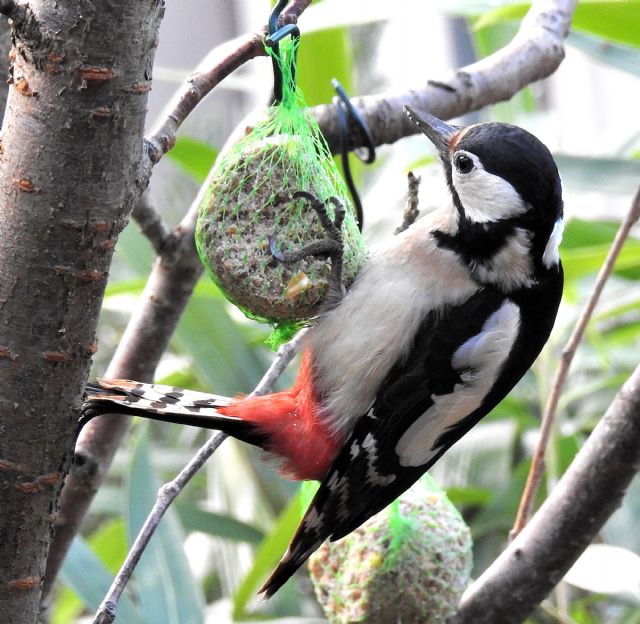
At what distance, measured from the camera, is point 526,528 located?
1339 mm

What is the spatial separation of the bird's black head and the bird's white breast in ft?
0.09

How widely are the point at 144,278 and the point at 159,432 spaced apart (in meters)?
1.11

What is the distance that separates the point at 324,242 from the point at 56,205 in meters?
0.42

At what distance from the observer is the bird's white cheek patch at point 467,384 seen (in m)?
1.21

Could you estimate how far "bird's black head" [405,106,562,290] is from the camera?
114 centimetres

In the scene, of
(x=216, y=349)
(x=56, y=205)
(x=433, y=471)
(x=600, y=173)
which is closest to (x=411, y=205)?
(x=600, y=173)

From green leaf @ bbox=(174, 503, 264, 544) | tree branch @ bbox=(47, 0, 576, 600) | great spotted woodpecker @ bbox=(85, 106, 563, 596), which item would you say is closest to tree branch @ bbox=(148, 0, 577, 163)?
tree branch @ bbox=(47, 0, 576, 600)

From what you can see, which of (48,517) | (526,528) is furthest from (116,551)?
(48,517)

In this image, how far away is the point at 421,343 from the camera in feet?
4.04

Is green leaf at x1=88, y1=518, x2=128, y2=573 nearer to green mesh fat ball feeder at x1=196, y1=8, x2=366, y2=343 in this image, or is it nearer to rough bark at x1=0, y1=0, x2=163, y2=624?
green mesh fat ball feeder at x1=196, y1=8, x2=366, y2=343

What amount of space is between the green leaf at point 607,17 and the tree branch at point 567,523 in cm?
73

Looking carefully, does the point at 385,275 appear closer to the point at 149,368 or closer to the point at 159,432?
the point at 149,368

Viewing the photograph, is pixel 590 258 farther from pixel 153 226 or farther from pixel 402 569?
pixel 153 226

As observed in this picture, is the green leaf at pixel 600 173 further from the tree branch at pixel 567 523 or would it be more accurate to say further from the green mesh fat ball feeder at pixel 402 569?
the green mesh fat ball feeder at pixel 402 569
